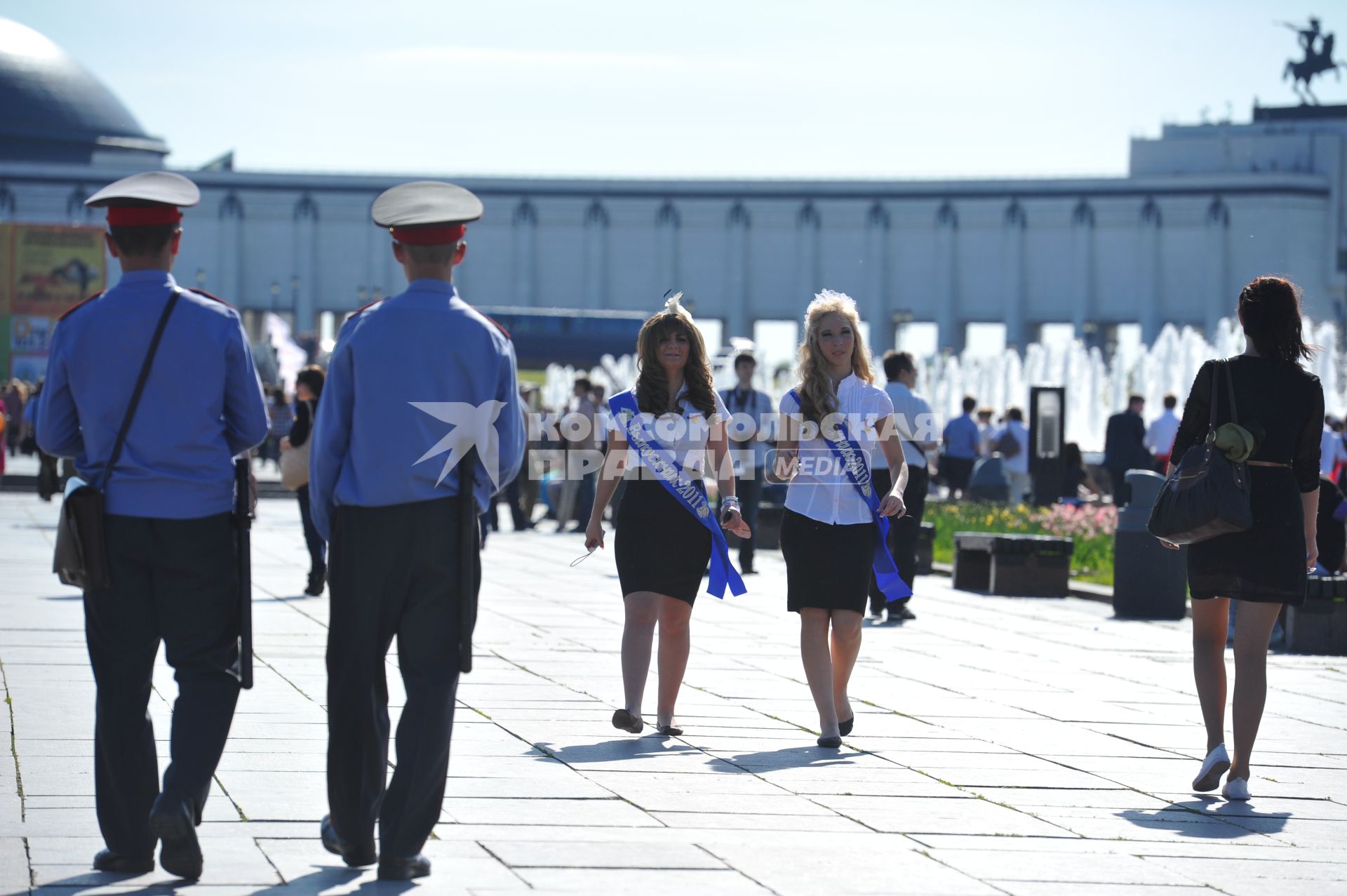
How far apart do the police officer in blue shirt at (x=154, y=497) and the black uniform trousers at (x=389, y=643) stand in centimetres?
32

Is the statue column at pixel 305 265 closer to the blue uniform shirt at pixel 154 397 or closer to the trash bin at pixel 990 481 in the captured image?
the trash bin at pixel 990 481

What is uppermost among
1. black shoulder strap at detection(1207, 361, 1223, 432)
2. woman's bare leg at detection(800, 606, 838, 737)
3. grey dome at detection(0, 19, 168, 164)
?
grey dome at detection(0, 19, 168, 164)

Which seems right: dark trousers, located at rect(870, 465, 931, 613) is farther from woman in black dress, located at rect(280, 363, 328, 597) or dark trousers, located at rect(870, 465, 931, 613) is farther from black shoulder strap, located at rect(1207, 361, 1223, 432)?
black shoulder strap, located at rect(1207, 361, 1223, 432)

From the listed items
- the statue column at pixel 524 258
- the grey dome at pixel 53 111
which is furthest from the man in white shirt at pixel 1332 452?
the grey dome at pixel 53 111

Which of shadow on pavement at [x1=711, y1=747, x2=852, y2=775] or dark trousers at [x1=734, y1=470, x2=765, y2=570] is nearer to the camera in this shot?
shadow on pavement at [x1=711, y1=747, x2=852, y2=775]

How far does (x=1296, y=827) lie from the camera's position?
5.74 metres

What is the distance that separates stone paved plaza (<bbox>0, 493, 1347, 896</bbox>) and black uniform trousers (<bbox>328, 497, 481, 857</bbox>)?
0.76ft

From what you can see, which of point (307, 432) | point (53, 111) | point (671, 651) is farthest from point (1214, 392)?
point (53, 111)

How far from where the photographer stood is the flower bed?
55.6 feet

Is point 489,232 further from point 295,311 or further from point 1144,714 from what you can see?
point 1144,714

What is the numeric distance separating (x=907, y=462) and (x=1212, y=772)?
5.38 metres

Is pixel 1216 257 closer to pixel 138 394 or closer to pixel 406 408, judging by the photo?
pixel 406 408

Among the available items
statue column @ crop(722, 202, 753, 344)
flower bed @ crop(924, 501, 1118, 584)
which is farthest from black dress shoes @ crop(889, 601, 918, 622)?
statue column @ crop(722, 202, 753, 344)

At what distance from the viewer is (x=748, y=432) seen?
14.6 m
